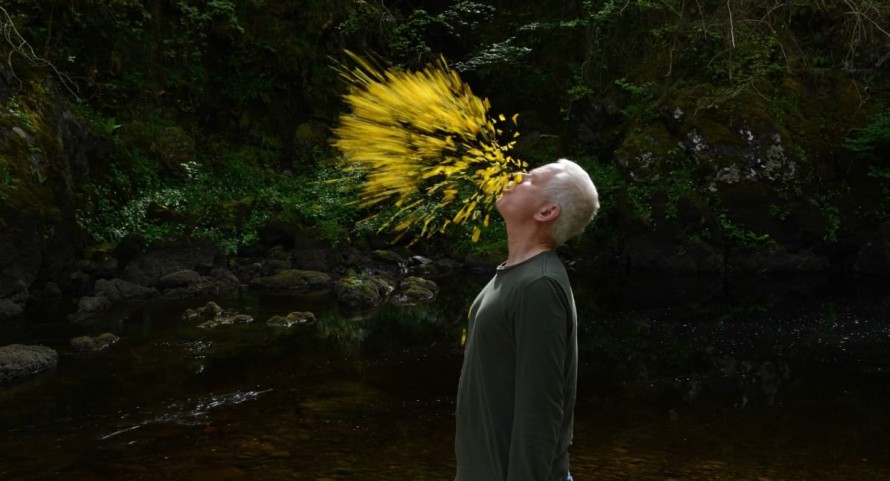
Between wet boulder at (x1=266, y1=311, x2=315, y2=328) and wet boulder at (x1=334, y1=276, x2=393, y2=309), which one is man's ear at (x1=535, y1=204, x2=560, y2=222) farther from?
wet boulder at (x1=334, y1=276, x2=393, y2=309)

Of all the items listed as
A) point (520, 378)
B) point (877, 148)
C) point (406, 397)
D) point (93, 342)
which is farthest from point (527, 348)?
point (877, 148)

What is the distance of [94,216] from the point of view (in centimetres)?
1709

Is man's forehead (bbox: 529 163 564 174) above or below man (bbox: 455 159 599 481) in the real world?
above

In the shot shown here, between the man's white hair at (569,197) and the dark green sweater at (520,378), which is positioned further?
the man's white hair at (569,197)

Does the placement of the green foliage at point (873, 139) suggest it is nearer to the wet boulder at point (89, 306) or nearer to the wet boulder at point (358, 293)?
the wet boulder at point (358, 293)

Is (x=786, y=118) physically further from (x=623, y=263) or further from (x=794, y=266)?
(x=623, y=263)

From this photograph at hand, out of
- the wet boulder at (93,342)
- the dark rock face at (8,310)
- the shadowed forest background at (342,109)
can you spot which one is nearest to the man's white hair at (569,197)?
the wet boulder at (93,342)

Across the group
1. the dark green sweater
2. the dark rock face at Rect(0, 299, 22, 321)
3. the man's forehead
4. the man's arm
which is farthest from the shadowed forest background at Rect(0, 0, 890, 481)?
the man's forehead

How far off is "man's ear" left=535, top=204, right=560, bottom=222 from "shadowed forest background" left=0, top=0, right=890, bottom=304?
13166 millimetres

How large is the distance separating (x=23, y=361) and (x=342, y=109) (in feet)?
53.7

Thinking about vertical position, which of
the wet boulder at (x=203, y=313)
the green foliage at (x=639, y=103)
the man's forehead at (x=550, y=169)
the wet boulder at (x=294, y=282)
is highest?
the green foliage at (x=639, y=103)

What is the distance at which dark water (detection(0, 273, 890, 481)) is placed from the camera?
20.4ft

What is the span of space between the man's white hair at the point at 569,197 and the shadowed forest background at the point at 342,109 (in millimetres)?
13199

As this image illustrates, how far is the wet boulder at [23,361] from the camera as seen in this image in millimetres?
9039
